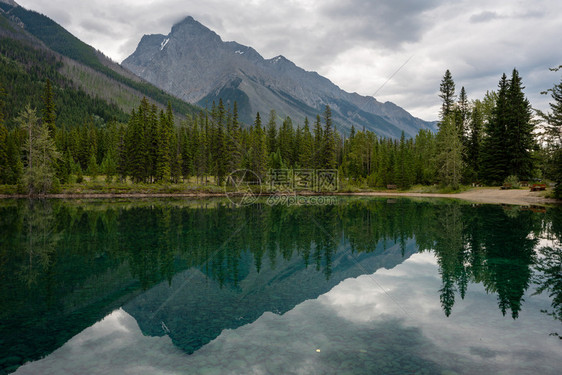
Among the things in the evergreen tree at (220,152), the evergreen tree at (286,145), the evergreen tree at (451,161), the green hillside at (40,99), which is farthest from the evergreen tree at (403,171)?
the green hillside at (40,99)

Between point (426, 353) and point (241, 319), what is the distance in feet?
15.8

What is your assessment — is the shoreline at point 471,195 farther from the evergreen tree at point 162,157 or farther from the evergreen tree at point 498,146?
the evergreen tree at point 162,157

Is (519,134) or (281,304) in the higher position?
(519,134)

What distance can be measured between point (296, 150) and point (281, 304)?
90091 millimetres

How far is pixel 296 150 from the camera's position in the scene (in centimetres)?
9919

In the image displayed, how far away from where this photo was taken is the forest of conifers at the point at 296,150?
52.3m

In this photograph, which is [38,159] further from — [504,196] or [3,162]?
[504,196]

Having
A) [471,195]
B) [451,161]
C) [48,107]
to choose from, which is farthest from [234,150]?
[471,195]

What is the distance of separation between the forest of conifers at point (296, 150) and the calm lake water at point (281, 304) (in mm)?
31038

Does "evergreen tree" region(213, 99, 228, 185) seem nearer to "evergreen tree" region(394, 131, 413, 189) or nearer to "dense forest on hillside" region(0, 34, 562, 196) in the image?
"dense forest on hillside" region(0, 34, 562, 196)

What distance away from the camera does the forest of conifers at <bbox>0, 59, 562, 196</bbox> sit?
52.3 m

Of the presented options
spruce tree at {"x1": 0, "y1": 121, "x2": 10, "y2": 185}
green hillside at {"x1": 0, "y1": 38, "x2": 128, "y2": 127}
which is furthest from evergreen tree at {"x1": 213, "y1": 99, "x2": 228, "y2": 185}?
green hillside at {"x1": 0, "y1": 38, "x2": 128, "y2": 127}

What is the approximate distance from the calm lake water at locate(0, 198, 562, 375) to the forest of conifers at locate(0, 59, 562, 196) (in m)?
31.0

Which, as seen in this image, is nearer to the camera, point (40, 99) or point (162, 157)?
point (162, 157)
